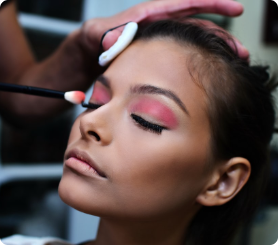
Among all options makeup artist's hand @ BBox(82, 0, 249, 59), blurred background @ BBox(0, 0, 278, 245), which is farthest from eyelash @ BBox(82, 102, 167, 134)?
blurred background @ BBox(0, 0, 278, 245)

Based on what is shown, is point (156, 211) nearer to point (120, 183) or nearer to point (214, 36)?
point (120, 183)

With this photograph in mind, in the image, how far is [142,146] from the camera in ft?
1.86

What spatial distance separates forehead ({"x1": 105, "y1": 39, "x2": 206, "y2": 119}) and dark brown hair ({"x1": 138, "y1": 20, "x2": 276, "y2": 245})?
0.02 m

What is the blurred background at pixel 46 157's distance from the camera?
1265mm

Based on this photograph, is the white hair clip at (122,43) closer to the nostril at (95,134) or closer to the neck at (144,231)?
the nostril at (95,134)

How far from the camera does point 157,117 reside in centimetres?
57

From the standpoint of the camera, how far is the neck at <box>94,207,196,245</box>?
64cm

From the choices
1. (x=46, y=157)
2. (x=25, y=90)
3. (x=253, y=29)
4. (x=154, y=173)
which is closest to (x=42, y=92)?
(x=25, y=90)

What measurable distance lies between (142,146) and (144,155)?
0.05 feet

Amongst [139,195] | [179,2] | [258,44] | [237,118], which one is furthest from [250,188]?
[258,44]

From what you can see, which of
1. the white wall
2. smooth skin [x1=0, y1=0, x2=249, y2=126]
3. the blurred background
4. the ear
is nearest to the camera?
the ear

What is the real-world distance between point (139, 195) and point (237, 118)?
26 centimetres

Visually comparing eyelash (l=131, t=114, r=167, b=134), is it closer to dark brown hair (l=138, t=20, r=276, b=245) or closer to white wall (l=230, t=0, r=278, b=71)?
dark brown hair (l=138, t=20, r=276, b=245)

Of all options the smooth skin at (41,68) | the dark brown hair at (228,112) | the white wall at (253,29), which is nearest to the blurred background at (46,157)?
the white wall at (253,29)
